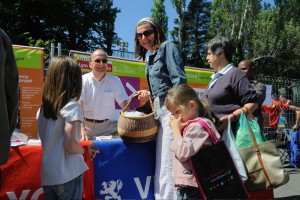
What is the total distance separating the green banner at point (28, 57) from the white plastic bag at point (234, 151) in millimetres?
3605

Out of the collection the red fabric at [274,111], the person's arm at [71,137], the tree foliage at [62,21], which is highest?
the tree foliage at [62,21]

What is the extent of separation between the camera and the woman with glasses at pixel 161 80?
9.64 ft

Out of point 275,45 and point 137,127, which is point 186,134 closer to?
point 137,127

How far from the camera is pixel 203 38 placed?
34.6 metres

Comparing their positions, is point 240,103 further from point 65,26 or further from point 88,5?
point 88,5

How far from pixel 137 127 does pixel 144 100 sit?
364 millimetres

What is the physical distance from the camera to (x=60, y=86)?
221cm

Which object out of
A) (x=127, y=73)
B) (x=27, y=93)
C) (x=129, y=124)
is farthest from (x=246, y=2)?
(x=129, y=124)

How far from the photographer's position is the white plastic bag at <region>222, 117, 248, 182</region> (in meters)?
2.62

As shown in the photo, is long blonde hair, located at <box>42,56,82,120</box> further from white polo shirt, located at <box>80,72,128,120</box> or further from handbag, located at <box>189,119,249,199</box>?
white polo shirt, located at <box>80,72,128,120</box>

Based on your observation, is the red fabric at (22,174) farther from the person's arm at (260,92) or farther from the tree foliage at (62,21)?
the tree foliage at (62,21)

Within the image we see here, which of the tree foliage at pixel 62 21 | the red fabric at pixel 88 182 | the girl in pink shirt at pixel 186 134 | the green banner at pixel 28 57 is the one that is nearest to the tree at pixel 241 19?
the tree foliage at pixel 62 21

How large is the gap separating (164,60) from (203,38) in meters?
32.5

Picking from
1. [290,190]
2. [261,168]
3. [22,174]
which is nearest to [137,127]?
[22,174]
